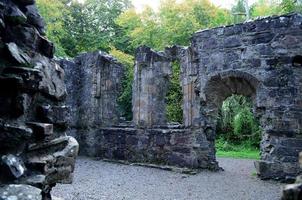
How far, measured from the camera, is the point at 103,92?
15492 mm

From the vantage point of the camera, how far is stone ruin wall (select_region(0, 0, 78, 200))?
4098 millimetres

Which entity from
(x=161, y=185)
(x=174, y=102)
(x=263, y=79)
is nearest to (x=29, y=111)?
(x=161, y=185)

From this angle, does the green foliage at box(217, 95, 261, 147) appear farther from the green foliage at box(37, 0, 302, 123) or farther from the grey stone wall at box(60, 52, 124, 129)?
the grey stone wall at box(60, 52, 124, 129)

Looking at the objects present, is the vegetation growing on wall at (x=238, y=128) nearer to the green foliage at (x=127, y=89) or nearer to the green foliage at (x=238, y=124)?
the green foliage at (x=238, y=124)

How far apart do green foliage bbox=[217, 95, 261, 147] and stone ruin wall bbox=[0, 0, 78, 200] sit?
14.8m

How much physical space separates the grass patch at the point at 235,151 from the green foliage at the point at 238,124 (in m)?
0.34

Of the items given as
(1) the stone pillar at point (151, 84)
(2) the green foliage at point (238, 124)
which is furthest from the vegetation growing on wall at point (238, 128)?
(1) the stone pillar at point (151, 84)

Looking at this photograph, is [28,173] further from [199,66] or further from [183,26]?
[183,26]

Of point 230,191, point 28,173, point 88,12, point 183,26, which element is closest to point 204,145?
point 230,191

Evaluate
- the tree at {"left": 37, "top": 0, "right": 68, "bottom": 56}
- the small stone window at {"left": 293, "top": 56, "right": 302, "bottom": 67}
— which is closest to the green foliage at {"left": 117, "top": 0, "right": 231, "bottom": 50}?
the tree at {"left": 37, "top": 0, "right": 68, "bottom": 56}

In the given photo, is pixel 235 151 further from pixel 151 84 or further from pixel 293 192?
pixel 293 192

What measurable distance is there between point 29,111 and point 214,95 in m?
8.30

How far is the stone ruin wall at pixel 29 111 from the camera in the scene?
4098 mm

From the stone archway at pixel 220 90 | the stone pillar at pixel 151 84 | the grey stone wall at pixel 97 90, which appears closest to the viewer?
the stone archway at pixel 220 90
